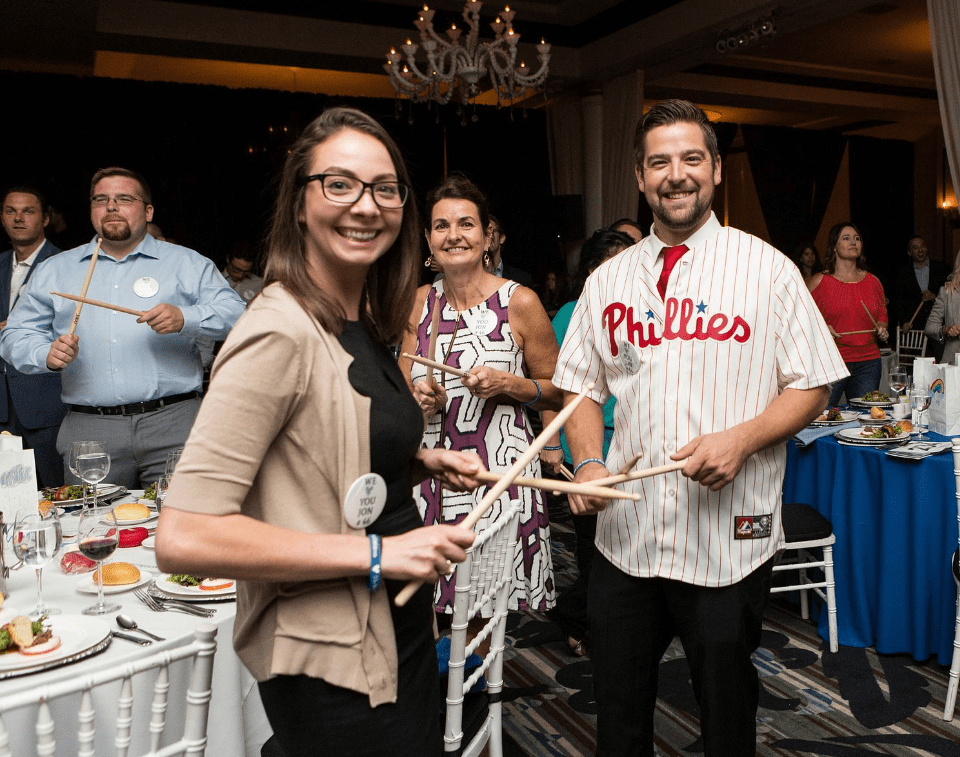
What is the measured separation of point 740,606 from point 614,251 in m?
1.71

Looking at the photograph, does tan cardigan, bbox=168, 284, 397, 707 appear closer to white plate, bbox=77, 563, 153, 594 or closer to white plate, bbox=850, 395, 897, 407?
white plate, bbox=77, 563, 153, 594

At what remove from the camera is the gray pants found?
117 inches

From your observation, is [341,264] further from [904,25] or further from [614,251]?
[904,25]

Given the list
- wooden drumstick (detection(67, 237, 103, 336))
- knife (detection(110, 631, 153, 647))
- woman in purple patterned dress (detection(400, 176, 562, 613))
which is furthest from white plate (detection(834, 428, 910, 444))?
wooden drumstick (detection(67, 237, 103, 336))

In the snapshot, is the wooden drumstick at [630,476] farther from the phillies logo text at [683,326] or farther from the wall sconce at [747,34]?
the wall sconce at [747,34]

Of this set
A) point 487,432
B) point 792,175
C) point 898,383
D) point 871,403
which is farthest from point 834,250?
point 792,175

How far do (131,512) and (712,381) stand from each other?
1617 millimetres

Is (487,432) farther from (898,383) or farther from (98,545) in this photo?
(898,383)

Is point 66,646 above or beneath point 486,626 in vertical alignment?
above

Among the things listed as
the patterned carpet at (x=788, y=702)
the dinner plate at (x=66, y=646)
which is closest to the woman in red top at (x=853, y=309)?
the patterned carpet at (x=788, y=702)

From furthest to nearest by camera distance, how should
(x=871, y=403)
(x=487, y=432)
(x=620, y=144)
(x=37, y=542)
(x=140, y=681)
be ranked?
1. (x=620, y=144)
2. (x=871, y=403)
3. (x=487, y=432)
4. (x=37, y=542)
5. (x=140, y=681)

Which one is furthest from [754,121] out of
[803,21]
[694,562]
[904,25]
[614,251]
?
[694,562]

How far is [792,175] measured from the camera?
13.4 m

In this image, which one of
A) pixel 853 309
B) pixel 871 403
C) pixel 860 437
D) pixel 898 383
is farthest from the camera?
pixel 853 309
